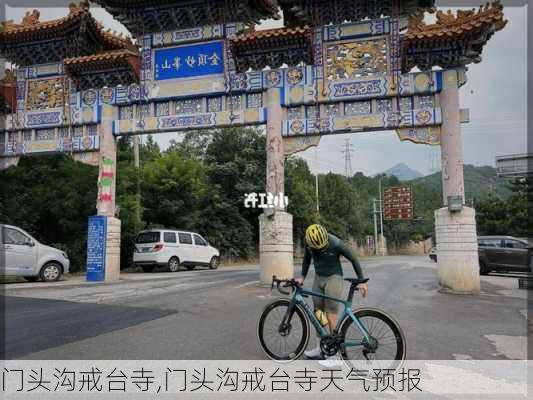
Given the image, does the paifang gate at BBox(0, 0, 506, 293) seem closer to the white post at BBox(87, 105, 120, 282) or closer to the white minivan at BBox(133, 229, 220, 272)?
the white post at BBox(87, 105, 120, 282)

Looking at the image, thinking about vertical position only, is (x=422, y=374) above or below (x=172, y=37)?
below

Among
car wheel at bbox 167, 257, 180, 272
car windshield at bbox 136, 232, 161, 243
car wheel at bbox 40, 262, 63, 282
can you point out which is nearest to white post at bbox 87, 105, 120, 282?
car wheel at bbox 40, 262, 63, 282

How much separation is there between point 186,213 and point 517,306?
1843 centimetres

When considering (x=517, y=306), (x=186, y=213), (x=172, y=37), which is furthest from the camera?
(x=186, y=213)

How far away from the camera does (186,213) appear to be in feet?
80.5

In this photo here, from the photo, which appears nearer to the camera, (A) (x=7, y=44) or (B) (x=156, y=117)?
(B) (x=156, y=117)

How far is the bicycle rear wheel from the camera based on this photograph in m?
4.09

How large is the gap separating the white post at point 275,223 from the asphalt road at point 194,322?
0.82 metres

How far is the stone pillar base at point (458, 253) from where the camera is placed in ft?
35.2

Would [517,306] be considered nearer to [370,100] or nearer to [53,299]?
[370,100]

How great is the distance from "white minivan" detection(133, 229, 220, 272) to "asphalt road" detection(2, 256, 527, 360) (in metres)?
6.52

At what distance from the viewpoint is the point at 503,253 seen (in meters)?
16.5

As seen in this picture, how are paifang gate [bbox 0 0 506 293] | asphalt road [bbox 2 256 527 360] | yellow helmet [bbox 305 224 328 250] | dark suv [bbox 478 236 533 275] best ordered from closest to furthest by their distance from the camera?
yellow helmet [bbox 305 224 328 250] → asphalt road [bbox 2 256 527 360] → paifang gate [bbox 0 0 506 293] → dark suv [bbox 478 236 533 275]

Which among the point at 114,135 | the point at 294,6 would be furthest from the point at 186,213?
the point at 294,6
